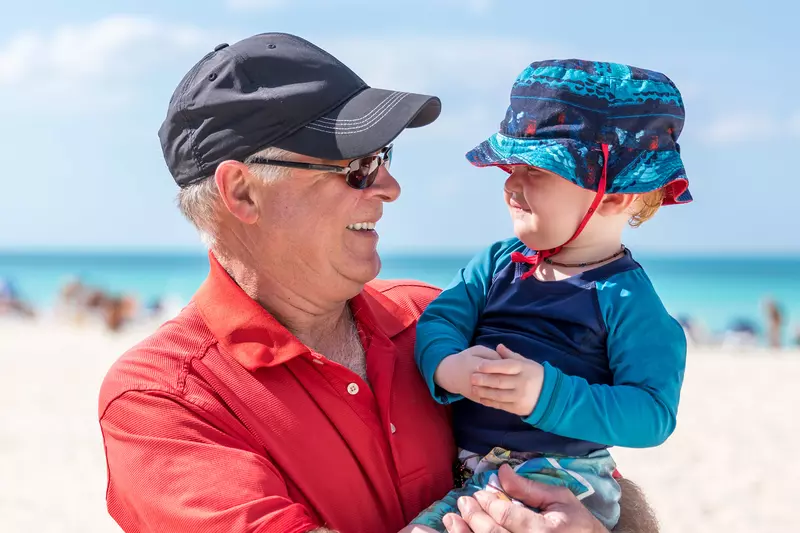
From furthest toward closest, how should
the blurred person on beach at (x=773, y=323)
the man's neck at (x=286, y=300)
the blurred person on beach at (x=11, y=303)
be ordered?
1. the blurred person on beach at (x=11, y=303)
2. the blurred person on beach at (x=773, y=323)
3. the man's neck at (x=286, y=300)

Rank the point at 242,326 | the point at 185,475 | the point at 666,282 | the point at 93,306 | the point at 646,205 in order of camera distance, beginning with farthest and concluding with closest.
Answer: the point at 666,282 < the point at 93,306 < the point at 646,205 < the point at 242,326 < the point at 185,475

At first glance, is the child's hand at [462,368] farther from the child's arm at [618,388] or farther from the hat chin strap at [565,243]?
the hat chin strap at [565,243]

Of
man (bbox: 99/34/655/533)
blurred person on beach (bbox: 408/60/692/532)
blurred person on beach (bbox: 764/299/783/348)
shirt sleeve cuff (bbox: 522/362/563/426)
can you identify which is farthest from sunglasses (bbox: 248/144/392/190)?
blurred person on beach (bbox: 764/299/783/348)

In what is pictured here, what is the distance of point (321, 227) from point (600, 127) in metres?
0.89

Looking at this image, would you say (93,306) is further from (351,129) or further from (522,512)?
(522,512)

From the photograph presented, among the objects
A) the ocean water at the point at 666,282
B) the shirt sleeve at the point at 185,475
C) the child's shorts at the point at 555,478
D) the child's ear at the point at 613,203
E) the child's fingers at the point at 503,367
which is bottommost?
the ocean water at the point at 666,282

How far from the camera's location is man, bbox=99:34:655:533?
228 cm

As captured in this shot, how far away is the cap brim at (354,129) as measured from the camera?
8.50ft

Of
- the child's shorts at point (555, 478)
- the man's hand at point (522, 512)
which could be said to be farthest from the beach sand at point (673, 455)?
the man's hand at point (522, 512)

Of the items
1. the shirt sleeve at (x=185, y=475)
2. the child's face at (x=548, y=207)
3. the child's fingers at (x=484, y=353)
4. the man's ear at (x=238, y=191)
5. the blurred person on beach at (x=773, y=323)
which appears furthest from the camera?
the blurred person on beach at (x=773, y=323)

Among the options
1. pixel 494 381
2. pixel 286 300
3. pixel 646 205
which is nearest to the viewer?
pixel 494 381

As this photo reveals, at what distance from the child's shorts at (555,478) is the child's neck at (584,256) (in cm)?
54

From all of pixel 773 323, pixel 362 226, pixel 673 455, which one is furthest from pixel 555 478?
pixel 773 323

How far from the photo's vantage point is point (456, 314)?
2.78m
